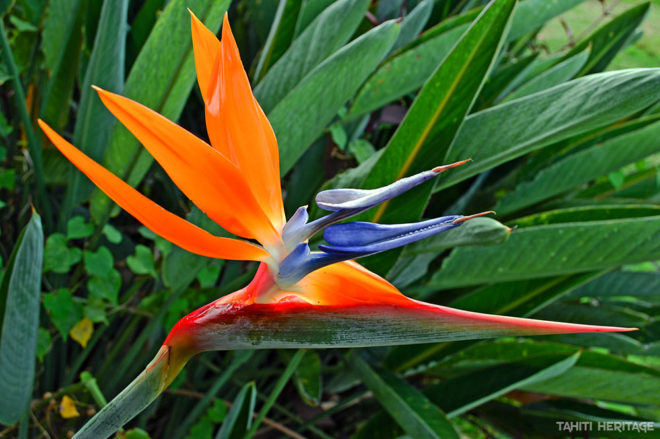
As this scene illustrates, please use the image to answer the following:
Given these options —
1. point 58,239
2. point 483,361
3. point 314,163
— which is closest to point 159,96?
point 58,239

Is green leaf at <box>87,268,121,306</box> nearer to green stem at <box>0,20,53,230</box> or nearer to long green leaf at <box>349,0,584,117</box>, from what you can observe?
green stem at <box>0,20,53,230</box>

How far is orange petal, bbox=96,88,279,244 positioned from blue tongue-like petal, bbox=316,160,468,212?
35 millimetres

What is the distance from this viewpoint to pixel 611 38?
37.9 inches

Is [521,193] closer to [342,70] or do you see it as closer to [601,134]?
[601,134]

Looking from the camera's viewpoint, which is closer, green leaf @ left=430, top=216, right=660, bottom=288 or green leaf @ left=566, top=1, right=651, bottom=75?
green leaf @ left=430, top=216, right=660, bottom=288

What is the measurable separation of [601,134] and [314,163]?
16.5 inches

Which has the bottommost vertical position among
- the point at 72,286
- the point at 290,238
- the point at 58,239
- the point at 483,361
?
the point at 483,361

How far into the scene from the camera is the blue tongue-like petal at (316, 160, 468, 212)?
317 millimetres

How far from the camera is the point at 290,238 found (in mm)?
349

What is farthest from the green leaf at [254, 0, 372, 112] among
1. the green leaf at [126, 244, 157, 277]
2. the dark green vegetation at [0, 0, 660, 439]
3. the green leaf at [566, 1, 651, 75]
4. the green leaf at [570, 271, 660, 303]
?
the green leaf at [570, 271, 660, 303]

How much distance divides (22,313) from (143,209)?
0.29 metres

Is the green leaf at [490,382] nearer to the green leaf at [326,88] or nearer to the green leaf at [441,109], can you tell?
the green leaf at [441,109]

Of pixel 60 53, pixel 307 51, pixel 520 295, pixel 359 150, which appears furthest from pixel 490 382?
pixel 60 53

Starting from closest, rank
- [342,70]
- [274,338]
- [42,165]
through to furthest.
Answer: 1. [274,338]
2. [342,70]
3. [42,165]
